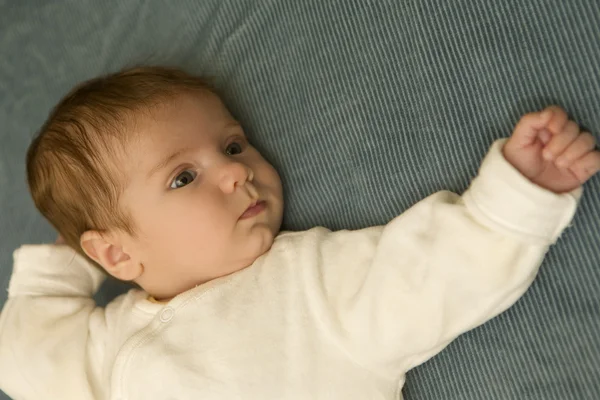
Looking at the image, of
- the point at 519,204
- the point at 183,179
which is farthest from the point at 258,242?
the point at 519,204

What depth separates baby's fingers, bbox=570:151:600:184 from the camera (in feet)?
2.44

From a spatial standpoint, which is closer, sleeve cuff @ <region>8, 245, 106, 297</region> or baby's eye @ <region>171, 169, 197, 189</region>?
baby's eye @ <region>171, 169, 197, 189</region>

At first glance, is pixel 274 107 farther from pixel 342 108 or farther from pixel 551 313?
pixel 551 313

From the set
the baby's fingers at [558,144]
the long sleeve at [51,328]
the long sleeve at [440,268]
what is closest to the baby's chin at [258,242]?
the long sleeve at [440,268]

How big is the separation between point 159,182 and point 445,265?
1.57 feet

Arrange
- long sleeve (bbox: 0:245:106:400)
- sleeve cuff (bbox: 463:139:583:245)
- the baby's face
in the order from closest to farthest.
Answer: sleeve cuff (bbox: 463:139:583:245) < the baby's face < long sleeve (bbox: 0:245:106:400)

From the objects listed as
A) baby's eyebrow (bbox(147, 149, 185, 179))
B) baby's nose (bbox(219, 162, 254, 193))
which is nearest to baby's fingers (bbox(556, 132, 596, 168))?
baby's nose (bbox(219, 162, 254, 193))

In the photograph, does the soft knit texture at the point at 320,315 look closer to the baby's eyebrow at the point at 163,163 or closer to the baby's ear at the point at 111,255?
the baby's ear at the point at 111,255

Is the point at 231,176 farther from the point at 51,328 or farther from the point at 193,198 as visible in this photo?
the point at 51,328

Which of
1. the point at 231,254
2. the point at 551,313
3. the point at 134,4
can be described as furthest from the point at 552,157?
the point at 134,4

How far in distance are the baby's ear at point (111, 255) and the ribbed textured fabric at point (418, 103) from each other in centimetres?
25

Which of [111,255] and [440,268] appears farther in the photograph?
[111,255]

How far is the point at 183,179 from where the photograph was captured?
100cm

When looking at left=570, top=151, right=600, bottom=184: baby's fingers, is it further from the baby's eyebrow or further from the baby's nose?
the baby's eyebrow
